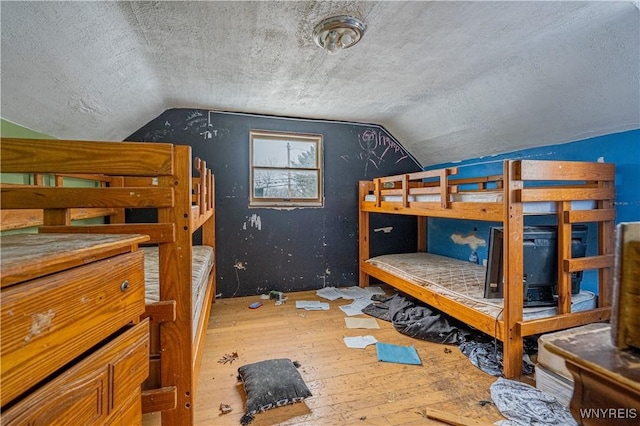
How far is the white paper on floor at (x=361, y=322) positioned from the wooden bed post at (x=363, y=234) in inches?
37.7

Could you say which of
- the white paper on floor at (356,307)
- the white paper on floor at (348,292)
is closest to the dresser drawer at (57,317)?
the white paper on floor at (356,307)

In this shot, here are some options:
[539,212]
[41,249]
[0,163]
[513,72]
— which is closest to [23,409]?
[41,249]

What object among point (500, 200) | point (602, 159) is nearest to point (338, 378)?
point (500, 200)

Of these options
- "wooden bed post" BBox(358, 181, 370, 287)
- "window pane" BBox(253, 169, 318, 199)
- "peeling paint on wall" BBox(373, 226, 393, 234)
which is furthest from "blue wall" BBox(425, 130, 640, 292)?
"window pane" BBox(253, 169, 318, 199)

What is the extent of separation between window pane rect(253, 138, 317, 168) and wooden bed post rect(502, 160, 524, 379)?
2150mm

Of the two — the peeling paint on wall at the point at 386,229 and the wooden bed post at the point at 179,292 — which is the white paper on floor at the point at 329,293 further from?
the wooden bed post at the point at 179,292

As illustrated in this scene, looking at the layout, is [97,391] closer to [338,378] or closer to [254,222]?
[338,378]

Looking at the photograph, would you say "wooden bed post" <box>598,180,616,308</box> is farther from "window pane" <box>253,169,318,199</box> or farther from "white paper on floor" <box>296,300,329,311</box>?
"window pane" <box>253,169,318,199</box>

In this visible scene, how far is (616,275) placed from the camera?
469mm

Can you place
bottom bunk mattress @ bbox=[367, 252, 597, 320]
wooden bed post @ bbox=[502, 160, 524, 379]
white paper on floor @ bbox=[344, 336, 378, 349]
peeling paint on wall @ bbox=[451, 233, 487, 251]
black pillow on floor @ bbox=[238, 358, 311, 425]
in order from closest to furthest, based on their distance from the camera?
black pillow on floor @ bbox=[238, 358, 311, 425], wooden bed post @ bbox=[502, 160, 524, 379], bottom bunk mattress @ bbox=[367, 252, 597, 320], white paper on floor @ bbox=[344, 336, 378, 349], peeling paint on wall @ bbox=[451, 233, 487, 251]

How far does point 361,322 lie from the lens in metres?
2.49

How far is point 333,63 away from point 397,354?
2070mm

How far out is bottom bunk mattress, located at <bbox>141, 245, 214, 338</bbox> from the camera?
1.31 metres

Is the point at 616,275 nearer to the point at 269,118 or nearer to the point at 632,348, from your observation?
the point at 632,348
